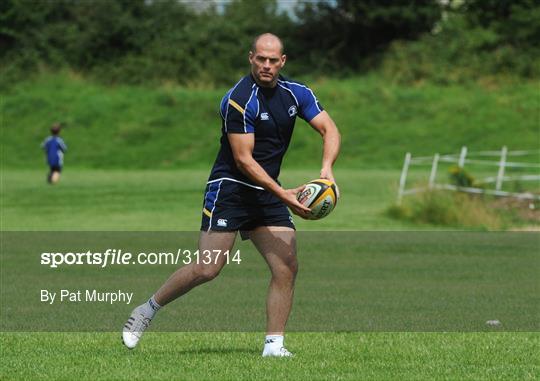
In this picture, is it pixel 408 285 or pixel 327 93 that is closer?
pixel 408 285

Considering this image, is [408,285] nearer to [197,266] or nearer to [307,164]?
[197,266]

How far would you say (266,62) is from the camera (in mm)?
8609

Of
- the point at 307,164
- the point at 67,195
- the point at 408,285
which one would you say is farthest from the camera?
the point at 307,164

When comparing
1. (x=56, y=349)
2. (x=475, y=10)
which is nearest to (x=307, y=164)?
(x=475, y=10)

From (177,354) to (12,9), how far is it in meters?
51.0

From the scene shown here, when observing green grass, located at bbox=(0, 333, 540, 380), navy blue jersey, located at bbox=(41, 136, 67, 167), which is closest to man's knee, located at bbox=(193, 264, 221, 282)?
green grass, located at bbox=(0, 333, 540, 380)

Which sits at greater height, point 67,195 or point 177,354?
point 177,354

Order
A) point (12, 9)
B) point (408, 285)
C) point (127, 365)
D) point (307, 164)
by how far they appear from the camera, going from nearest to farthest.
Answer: point (127, 365) → point (408, 285) → point (307, 164) → point (12, 9)

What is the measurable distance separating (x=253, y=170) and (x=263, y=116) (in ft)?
1.35

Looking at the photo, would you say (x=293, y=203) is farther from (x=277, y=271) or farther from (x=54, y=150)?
(x=54, y=150)

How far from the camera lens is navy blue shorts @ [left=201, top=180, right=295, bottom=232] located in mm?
8922

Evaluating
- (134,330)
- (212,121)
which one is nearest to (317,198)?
(134,330)

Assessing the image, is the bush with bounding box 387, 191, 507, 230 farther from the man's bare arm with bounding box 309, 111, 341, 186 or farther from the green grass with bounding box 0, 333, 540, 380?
the man's bare arm with bounding box 309, 111, 341, 186

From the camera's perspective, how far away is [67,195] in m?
35.4
